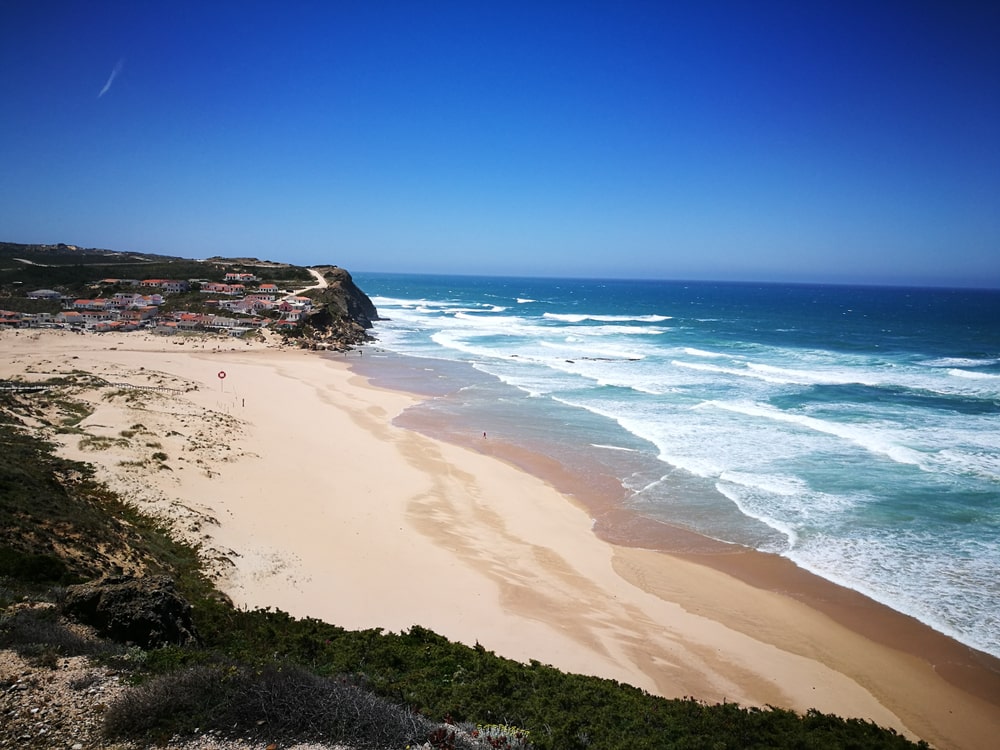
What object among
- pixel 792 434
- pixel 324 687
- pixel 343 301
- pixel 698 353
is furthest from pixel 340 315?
pixel 324 687

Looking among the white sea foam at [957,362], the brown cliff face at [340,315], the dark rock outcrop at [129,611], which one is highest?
the brown cliff face at [340,315]

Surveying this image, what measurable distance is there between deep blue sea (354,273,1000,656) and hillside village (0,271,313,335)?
573 inches

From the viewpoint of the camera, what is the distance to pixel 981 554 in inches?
606

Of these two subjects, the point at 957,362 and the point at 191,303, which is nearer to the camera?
the point at 957,362

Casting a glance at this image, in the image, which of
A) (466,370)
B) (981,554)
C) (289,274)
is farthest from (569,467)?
(289,274)

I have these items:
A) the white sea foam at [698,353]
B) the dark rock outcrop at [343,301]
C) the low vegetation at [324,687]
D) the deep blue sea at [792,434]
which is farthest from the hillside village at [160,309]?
the low vegetation at [324,687]

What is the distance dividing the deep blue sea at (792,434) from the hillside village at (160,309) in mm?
14551

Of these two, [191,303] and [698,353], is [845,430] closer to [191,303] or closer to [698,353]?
[698,353]

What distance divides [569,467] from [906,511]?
11.2 metres

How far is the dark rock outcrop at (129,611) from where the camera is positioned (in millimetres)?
7594

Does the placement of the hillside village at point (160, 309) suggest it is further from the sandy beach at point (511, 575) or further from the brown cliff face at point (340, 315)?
the sandy beach at point (511, 575)

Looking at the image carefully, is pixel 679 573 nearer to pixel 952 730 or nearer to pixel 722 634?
pixel 722 634

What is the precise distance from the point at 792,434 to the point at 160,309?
6293 cm

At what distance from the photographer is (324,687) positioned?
6.66 meters
